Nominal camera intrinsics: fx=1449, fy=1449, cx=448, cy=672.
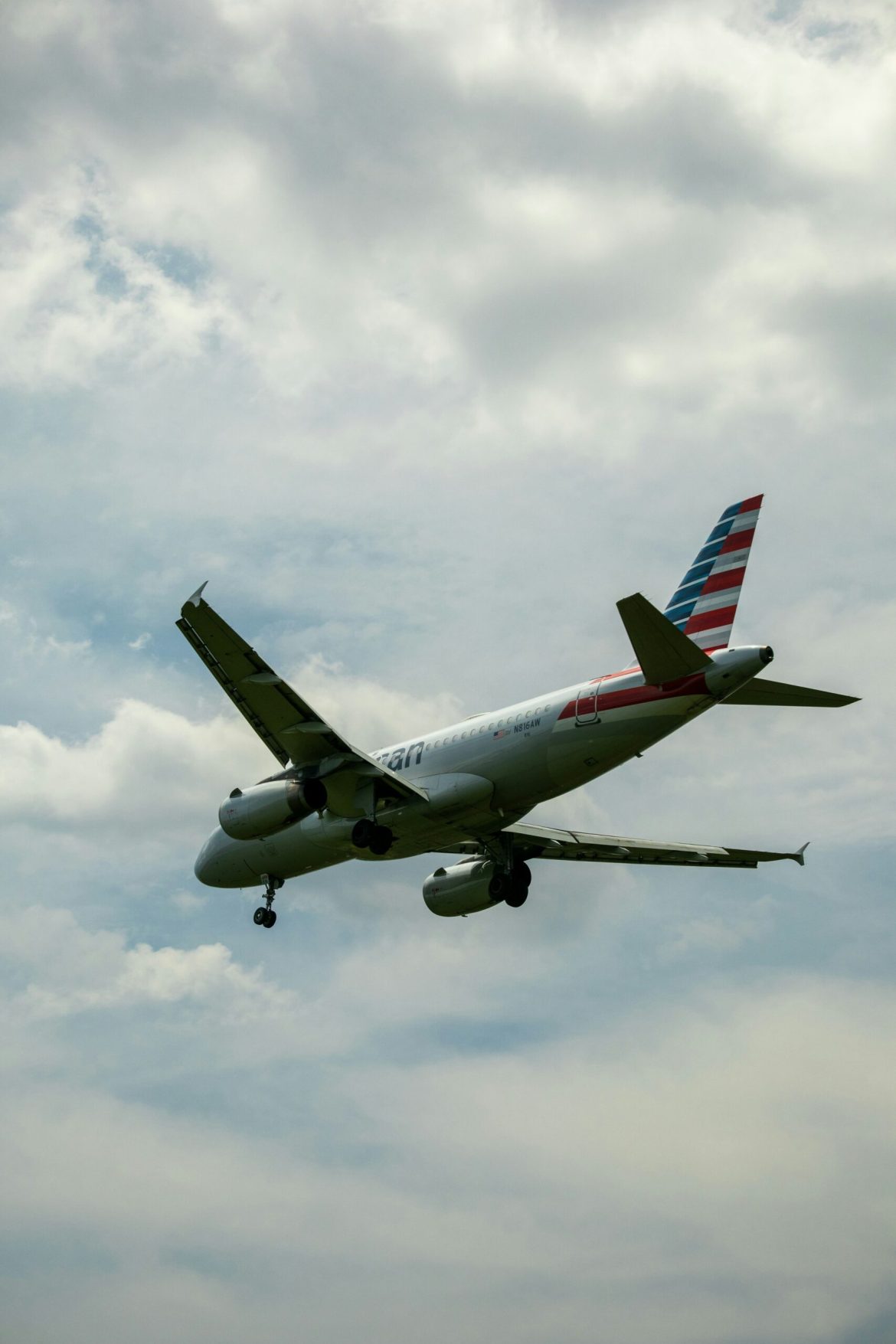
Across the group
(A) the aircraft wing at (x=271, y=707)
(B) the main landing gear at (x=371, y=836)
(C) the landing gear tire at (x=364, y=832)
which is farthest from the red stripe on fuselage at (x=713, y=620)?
(C) the landing gear tire at (x=364, y=832)

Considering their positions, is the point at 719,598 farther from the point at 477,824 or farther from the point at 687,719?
the point at 477,824

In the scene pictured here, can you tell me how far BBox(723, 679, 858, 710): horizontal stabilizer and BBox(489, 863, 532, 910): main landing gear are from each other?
402 inches

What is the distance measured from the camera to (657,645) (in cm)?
Result: 3186

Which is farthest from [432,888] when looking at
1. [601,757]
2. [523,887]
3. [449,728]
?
[601,757]

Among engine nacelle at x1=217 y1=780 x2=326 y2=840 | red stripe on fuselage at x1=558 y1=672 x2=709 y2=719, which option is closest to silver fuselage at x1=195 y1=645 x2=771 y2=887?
red stripe on fuselage at x1=558 y1=672 x2=709 y2=719

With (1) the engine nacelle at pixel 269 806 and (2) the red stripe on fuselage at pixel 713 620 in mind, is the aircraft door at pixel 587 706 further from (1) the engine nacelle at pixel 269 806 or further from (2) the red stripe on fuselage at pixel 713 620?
(1) the engine nacelle at pixel 269 806

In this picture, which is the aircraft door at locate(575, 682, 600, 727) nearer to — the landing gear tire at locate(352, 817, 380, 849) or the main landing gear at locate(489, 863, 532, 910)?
the landing gear tire at locate(352, 817, 380, 849)

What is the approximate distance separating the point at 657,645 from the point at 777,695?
3.94m

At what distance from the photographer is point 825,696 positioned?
33.2 meters

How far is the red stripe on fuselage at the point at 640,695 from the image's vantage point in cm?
3256

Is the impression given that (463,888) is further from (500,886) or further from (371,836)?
(371,836)

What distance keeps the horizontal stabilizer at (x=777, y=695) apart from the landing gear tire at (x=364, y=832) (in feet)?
30.9

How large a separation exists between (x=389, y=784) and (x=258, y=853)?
22.7 feet

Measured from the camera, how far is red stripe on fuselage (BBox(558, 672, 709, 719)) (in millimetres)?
32562
